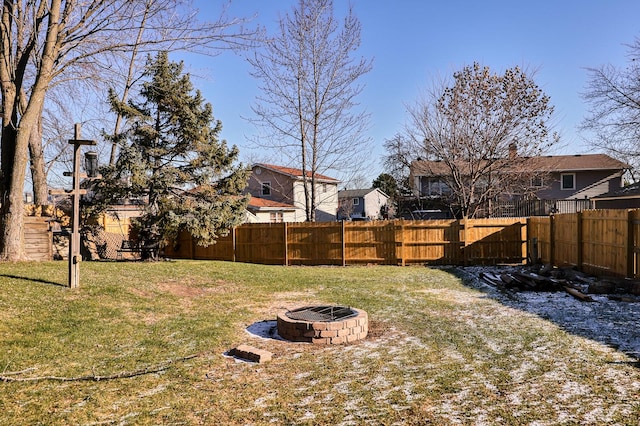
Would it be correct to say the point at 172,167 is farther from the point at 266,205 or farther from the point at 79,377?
the point at 266,205

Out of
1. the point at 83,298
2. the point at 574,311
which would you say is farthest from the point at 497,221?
the point at 83,298

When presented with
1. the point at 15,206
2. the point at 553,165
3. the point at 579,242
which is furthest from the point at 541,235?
the point at 15,206

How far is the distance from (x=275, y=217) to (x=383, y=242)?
47.0 feet

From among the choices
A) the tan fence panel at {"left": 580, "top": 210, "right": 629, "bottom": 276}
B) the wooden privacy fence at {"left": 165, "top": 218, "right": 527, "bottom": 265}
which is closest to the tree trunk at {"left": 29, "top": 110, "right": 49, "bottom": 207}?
the wooden privacy fence at {"left": 165, "top": 218, "right": 527, "bottom": 265}

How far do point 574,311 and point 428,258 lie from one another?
26.7ft

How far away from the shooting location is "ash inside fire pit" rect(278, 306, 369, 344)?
19.6 feet

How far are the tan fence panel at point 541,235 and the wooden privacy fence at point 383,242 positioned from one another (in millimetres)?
295

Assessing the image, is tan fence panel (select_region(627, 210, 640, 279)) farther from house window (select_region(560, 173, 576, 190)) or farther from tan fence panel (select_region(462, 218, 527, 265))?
house window (select_region(560, 173, 576, 190))

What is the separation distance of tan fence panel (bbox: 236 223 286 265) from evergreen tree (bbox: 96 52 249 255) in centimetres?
208

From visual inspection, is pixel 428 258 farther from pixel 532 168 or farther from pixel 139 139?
pixel 139 139

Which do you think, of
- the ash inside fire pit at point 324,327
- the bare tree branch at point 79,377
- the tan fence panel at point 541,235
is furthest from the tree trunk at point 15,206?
the tan fence panel at point 541,235

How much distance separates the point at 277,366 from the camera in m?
5.01

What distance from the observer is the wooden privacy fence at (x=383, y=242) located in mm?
15547

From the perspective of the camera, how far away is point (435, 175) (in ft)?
63.0
